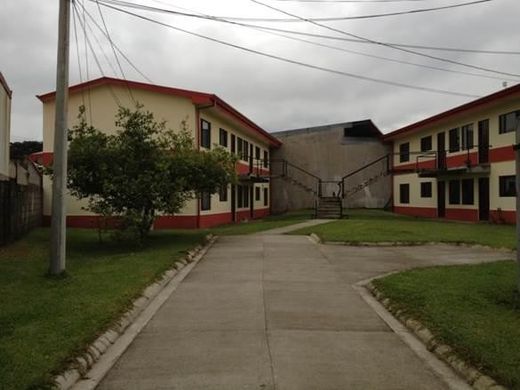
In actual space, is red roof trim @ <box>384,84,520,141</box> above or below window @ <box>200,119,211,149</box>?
above

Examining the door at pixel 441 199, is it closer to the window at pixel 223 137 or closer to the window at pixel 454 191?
the window at pixel 454 191

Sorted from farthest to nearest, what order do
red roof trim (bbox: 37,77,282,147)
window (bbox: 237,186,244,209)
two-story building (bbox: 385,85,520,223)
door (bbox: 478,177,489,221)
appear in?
1. window (bbox: 237,186,244,209)
2. door (bbox: 478,177,489,221)
3. two-story building (bbox: 385,85,520,223)
4. red roof trim (bbox: 37,77,282,147)

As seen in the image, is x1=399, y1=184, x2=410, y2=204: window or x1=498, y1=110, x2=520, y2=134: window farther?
x1=399, y1=184, x2=410, y2=204: window

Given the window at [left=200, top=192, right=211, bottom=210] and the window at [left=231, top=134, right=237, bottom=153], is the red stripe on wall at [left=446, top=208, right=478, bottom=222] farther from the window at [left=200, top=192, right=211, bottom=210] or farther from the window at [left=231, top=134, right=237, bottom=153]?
the window at [left=200, top=192, right=211, bottom=210]

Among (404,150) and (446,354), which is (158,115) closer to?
(404,150)

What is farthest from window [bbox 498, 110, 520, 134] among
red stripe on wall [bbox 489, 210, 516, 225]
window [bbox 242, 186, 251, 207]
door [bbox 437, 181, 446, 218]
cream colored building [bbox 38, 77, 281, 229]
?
window [bbox 242, 186, 251, 207]

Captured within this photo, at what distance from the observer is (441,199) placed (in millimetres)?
35219

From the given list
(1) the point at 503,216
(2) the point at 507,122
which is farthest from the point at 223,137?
(1) the point at 503,216

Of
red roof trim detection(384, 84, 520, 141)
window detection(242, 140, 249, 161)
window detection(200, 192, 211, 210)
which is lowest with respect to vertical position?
window detection(200, 192, 211, 210)

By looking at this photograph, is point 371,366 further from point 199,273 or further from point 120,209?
point 120,209

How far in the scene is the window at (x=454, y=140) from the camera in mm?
32294

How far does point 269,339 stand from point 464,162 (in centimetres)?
2632

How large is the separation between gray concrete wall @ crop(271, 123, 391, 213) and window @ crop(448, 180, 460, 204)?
7653 mm

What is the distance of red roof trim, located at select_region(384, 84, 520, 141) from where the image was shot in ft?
83.7
